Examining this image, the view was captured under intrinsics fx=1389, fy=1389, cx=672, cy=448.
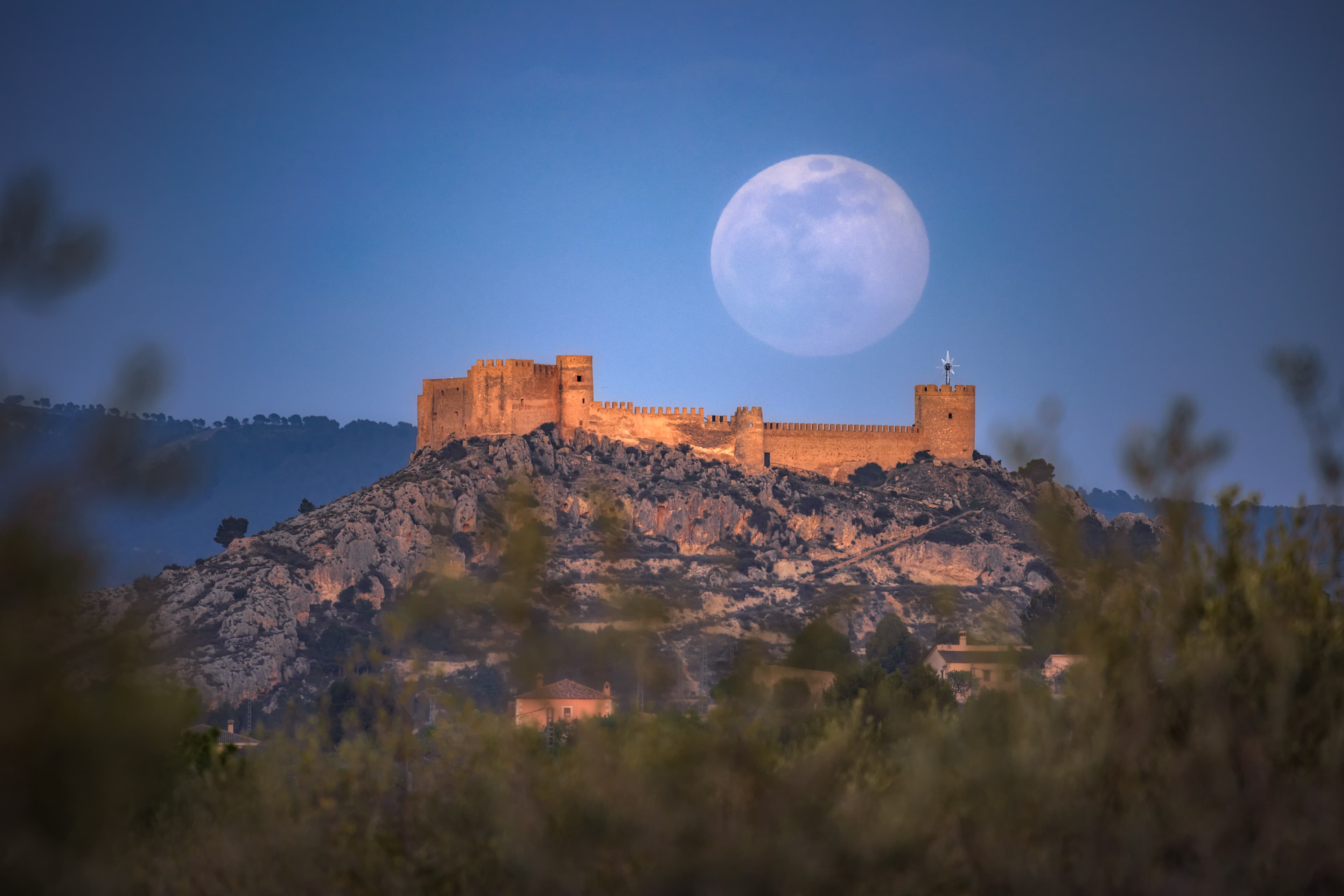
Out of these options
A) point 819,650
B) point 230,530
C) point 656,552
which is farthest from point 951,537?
point 230,530

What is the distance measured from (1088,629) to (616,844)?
4.18 m

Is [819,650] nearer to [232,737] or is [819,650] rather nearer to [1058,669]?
[1058,669]

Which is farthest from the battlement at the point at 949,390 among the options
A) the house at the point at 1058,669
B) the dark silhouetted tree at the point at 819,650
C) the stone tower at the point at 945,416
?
the house at the point at 1058,669

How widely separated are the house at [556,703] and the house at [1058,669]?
407 centimetres

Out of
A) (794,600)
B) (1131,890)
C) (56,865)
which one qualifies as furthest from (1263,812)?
(794,600)

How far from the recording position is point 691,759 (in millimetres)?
9367

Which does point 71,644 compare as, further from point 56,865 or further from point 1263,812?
point 1263,812

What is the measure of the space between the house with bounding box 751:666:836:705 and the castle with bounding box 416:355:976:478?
105ft

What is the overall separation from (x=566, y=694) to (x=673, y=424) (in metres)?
49.8

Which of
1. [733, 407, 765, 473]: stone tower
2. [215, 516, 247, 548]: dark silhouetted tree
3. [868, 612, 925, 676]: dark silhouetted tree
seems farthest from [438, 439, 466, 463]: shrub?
[215, 516, 247, 548]: dark silhouetted tree

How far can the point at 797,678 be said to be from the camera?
19.1 meters

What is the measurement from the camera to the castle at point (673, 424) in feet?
217

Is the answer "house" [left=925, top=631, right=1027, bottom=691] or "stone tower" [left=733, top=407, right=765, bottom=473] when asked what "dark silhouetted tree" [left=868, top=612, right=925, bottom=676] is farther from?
"house" [left=925, top=631, right=1027, bottom=691]

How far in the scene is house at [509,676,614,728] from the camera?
12.4m
